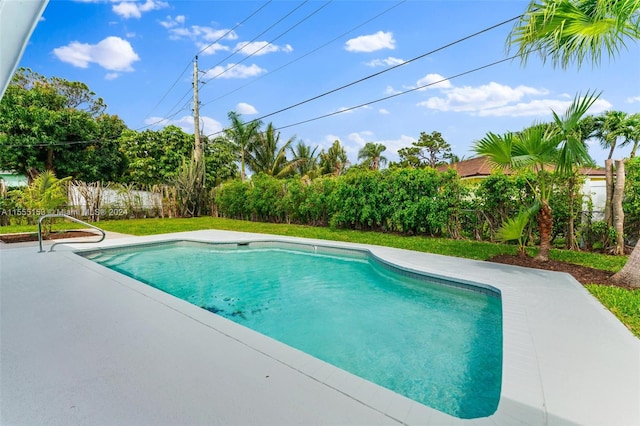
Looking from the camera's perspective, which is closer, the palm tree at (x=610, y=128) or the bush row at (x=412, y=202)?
the bush row at (x=412, y=202)

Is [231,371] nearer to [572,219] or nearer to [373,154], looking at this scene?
[572,219]

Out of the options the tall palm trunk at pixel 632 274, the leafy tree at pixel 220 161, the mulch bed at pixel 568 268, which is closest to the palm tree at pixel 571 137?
the tall palm trunk at pixel 632 274

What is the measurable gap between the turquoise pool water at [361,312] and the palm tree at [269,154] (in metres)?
16.0

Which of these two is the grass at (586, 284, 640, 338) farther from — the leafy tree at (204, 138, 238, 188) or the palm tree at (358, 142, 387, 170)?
the palm tree at (358, 142, 387, 170)

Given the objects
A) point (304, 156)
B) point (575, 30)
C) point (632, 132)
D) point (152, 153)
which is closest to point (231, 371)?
point (575, 30)

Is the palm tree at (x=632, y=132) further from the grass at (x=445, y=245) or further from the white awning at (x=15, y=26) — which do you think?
the white awning at (x=15, y=26)

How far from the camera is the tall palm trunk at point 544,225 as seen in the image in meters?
5.53

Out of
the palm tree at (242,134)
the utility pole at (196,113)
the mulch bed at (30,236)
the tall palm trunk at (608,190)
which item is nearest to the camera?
the tall palm trunk at (608,190)

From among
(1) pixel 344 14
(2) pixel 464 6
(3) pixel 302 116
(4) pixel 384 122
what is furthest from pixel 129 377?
(4) pixel 384 122

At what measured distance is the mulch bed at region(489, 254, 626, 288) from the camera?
15.6 ft

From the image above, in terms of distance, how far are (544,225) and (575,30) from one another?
3.12m

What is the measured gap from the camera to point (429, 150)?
33938mm

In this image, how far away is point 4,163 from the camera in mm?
19062

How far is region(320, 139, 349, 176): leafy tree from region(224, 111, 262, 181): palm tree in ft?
19.0
